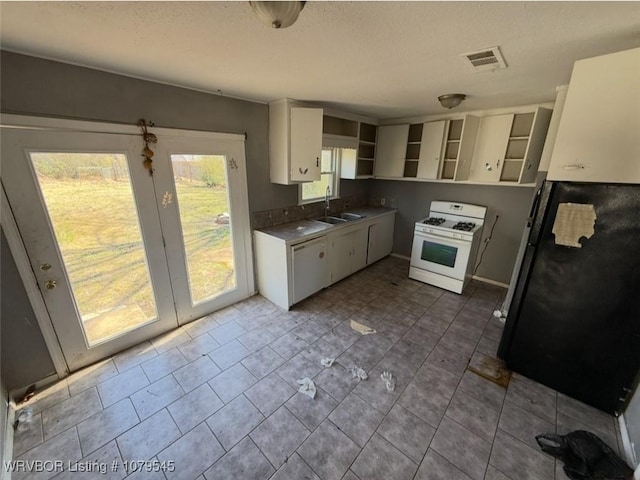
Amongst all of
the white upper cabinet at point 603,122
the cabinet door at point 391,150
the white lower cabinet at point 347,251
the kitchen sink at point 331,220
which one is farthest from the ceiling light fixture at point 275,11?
the cabinet door at point 391,150

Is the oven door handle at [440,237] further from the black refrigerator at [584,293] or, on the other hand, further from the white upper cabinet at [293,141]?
the white upper cabinet at [293,141]

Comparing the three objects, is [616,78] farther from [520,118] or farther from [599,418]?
[599,418]

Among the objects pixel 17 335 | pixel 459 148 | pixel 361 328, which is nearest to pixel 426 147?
pixel 459 148

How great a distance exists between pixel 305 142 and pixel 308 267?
1511 millimetres

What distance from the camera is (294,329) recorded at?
9.09 feet

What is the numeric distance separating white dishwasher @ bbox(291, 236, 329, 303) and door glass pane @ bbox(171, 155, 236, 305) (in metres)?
0.79

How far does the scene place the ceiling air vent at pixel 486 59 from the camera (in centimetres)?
155

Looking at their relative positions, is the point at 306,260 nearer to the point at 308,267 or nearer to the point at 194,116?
the point at 308,267

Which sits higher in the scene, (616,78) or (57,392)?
(616,78)

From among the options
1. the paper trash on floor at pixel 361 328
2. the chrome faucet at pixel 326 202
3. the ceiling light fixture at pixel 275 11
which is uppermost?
the ceiling light fixture at pixel 275 11

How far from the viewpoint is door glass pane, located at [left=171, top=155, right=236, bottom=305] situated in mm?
2545

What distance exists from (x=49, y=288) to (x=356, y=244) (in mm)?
3289

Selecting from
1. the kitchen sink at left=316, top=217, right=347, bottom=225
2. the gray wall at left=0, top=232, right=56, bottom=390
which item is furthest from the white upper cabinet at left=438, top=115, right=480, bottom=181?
the gray wall at left=0, top=232, right=56, bottom=390

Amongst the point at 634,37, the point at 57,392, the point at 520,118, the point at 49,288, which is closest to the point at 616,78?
the point at 634,37
